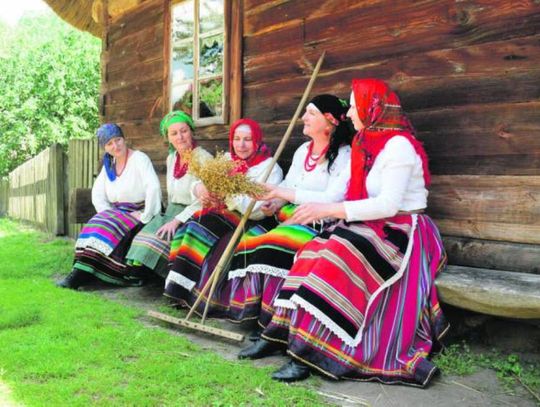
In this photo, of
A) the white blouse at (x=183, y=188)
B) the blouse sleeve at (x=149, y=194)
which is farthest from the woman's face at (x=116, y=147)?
the white blouse at (x=183, y=188)

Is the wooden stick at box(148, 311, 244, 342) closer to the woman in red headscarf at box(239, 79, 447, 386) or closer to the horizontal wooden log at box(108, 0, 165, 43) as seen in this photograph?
the woman in red headscarf at box(239, 79, 447, 386)

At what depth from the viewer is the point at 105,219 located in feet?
15.8

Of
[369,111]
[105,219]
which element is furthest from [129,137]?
[369,111]

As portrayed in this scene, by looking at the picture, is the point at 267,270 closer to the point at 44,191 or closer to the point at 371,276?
the point at 371,276

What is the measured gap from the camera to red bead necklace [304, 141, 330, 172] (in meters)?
3.68

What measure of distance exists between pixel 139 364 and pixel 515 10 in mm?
2838

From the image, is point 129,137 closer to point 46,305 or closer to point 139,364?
point 46,305

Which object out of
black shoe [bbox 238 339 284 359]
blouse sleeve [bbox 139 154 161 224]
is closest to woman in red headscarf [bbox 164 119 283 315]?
blouse sleeve [bbox 139 154 161 224]

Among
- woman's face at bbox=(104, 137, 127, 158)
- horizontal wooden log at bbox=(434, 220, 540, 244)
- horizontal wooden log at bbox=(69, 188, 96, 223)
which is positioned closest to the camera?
horizontal wooden log at bbox=(434, 220, 540, 244)

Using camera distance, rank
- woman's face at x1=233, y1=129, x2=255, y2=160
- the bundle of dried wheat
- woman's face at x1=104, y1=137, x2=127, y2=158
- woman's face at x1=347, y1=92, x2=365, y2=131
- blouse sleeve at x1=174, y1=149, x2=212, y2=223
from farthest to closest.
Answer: woman's face at x1=104, y1=137, x2=127, y2=158
blouse sleeve at x1=174, y1=149, x2=212, y2=223
woman's face at x1=233, y1=129, x2=255, y2=160
the bundle of dried wheat
woman's face at x1=347, y1=92, x2=365, y2=131

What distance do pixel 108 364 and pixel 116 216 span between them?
2.17 m

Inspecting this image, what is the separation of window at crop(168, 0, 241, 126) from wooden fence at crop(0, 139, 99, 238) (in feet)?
7.36

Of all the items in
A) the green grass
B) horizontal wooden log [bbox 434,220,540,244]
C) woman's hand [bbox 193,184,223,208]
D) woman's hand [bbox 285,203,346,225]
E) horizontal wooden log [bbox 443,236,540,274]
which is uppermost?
woman's hand [bbox 193,184,223,208]

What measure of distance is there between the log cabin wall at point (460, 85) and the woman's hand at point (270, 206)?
800 millimetres
